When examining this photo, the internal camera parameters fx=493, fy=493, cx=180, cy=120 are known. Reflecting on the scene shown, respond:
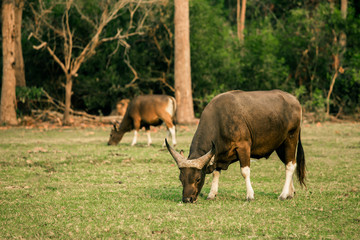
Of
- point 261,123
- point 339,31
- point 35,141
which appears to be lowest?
point 35,141

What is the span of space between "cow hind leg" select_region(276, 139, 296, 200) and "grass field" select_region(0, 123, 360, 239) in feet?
0.92

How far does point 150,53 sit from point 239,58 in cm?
585

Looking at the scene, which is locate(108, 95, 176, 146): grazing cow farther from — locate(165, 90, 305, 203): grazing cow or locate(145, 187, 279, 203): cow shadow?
locate(165, 90, 305, 203): grazing cow

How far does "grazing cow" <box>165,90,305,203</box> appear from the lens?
8000 millimetres

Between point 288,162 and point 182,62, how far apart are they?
18568 millimetres

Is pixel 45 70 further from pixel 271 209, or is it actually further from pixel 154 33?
pixel 271 209

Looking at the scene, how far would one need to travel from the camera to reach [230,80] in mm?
31312

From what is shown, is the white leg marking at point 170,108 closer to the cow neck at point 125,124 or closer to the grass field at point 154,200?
the cow neck at point 125,124

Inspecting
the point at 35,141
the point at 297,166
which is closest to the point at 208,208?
the point at 297,166

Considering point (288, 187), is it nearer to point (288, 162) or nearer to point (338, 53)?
point (288, 162)

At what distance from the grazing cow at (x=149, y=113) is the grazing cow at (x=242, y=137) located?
8871 mm

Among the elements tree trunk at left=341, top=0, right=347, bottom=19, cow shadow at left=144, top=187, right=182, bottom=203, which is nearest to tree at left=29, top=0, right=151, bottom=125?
tree trunk at left=341, top=0, right=347, bottom=19

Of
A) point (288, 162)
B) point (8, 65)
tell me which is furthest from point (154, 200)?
point (8, 65)

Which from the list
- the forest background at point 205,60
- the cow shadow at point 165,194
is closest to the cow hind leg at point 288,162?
the cow shadow at point 165,194
